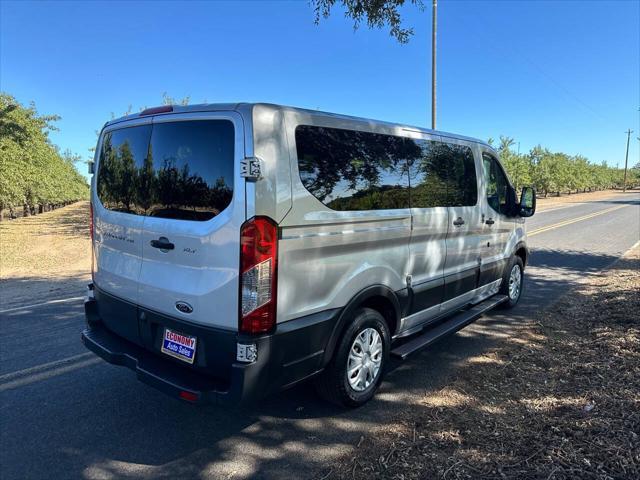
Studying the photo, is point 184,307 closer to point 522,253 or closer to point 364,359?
point 364,359

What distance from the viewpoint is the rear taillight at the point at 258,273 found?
2574mm

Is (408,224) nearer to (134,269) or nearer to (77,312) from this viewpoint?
(134,269)

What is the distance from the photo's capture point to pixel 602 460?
2629 mm

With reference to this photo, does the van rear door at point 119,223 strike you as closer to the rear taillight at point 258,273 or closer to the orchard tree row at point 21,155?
the rear taillight at point 258,273

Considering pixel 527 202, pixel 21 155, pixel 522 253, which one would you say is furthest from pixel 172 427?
pixel 21 155

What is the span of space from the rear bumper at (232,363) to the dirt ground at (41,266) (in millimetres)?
5319

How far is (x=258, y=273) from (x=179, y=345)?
2.72 ft

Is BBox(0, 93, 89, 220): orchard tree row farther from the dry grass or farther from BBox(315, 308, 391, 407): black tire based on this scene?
BBox(315, 308, 391, 407): black tire

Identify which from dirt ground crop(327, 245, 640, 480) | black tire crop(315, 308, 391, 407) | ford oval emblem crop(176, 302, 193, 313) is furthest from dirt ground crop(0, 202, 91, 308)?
dirt ground crop(327, 245, 640, 480)

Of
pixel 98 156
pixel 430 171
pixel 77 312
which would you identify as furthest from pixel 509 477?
pixel 77 312

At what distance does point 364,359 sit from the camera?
3.49 m

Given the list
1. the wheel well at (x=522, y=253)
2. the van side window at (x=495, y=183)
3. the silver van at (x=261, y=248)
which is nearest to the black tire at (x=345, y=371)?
the silver van at (x=261, y=248)

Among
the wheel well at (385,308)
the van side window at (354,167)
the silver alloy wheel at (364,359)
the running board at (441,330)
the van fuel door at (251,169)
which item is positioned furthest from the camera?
the running board at (441,330)

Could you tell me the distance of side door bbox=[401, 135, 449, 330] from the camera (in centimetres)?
391
